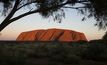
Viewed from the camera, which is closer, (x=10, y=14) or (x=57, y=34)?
(x=10, y=14)

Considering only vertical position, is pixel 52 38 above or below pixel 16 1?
below

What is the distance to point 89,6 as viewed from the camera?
20.1m

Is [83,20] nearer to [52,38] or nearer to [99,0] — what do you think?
[99,0]

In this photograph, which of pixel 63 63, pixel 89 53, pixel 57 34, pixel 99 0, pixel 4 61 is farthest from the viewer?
pixel 57 34

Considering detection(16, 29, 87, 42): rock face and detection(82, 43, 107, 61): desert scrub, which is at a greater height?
detection(82, 43, 107, 61): desert scrub

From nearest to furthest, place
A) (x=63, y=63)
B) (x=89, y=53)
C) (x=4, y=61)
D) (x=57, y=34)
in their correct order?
1. (x=4, y=61)
2. (x=63, y=63)
3. (x=89, y=53)
4. (x=57, y=34)

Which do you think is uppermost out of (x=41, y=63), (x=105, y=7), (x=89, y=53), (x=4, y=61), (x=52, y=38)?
(x=105, y=7)

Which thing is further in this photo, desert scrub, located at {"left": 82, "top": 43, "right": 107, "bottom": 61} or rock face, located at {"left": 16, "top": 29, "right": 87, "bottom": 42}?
rock face, located at {"left": 16, "top": 29, "right": 87, "bottom": 42}

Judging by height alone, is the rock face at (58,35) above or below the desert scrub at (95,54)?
below

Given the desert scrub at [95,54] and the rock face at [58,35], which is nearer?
the desert scrub at [95,54]

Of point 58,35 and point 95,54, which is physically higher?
point 95,54

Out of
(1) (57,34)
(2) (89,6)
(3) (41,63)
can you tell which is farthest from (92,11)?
(1) (57,34)

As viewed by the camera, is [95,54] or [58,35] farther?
[58,35]

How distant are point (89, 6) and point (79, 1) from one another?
63 cm
